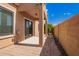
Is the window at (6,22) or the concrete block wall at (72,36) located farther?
the window at (6,22)

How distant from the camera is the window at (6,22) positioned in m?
9.51

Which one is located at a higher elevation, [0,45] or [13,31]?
[13,31]

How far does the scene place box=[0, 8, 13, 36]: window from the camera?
951 centimetres

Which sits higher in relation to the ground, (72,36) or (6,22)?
(6,22)

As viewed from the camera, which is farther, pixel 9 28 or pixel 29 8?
pixel 29 8

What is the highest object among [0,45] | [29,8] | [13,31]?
[29,8]

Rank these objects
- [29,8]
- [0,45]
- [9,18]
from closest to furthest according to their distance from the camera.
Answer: [0,45]
[9,18]
[29,8]

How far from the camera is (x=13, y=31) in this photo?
11836 millimetres

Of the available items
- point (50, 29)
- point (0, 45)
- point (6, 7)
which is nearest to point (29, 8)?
point (6, 7)

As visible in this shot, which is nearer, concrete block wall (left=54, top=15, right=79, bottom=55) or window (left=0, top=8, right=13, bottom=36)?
concrete block wall (left=54, top=15, right=79, bottom=55)

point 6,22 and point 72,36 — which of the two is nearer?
point 72,36

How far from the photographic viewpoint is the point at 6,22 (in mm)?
10367

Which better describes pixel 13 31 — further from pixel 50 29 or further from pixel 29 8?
pixel 50 29

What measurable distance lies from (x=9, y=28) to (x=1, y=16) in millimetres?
1727
